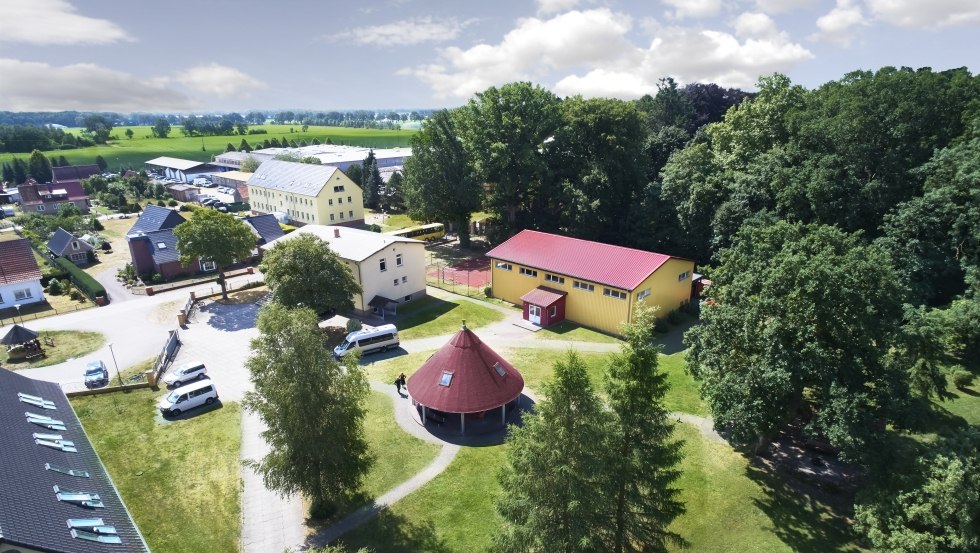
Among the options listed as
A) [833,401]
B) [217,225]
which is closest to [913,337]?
[833,401]

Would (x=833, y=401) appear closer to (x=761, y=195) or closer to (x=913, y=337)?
(x=913, y=337)

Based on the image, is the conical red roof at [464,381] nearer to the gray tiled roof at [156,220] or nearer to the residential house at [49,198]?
the gray tiled roof at [156,220]

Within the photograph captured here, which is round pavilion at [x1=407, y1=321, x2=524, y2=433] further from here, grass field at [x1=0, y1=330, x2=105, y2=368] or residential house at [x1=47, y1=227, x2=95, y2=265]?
A: residential house at [x1=47, y1=227, x2=95, y2=265]

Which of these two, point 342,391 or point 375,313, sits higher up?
point 342,391

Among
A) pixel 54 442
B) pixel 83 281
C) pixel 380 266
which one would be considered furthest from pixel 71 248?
pixel 54 442

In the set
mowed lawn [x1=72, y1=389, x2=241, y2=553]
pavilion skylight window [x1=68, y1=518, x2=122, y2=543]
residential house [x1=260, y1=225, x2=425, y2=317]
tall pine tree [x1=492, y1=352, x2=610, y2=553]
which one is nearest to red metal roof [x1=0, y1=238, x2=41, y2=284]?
residential house [x1=260, y1=225, x2=425, y2=317]

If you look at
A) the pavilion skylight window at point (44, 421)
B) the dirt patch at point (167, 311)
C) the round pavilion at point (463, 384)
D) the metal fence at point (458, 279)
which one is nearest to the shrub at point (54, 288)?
the dirt patch at point (167, 311)
